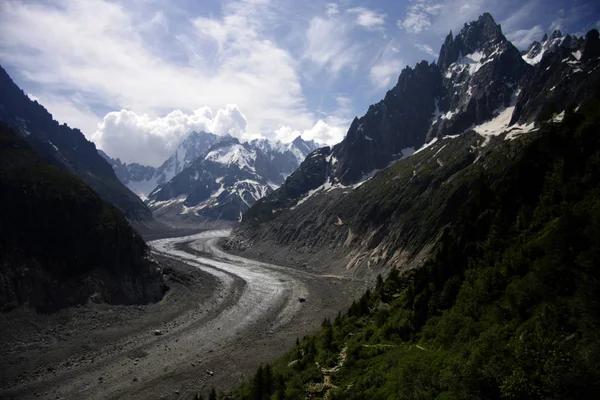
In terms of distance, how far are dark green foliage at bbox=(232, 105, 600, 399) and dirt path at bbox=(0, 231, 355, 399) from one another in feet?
61.0

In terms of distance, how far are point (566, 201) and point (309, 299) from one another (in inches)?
3022

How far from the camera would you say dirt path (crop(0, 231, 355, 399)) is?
174 ft

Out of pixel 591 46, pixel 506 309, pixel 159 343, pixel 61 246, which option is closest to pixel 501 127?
pixel 591 46

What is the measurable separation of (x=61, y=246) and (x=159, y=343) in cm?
3902

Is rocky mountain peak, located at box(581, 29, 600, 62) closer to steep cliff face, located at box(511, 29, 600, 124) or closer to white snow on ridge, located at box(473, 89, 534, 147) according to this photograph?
steep cliff face, located at box(511, 29, 600, 124)

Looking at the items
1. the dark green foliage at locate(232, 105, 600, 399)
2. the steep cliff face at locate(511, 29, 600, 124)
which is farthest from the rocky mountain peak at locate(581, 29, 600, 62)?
Answer: the dark green foliage at locate(232, 105, 600, 399)

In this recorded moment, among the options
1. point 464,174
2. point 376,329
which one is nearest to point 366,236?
point 464,174

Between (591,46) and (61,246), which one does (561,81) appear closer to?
(591,46)

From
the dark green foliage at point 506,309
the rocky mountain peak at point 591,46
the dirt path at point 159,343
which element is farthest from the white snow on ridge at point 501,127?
the dark green foliage at point 506,309

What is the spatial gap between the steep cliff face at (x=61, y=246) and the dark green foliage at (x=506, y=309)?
5670cm

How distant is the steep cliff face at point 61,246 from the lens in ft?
242

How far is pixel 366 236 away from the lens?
14862 cm

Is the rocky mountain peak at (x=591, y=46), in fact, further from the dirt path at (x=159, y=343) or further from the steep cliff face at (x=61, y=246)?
the steep cliff face at (x=61, y=246)

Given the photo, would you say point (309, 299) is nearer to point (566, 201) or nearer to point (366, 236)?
point (366, 236)
